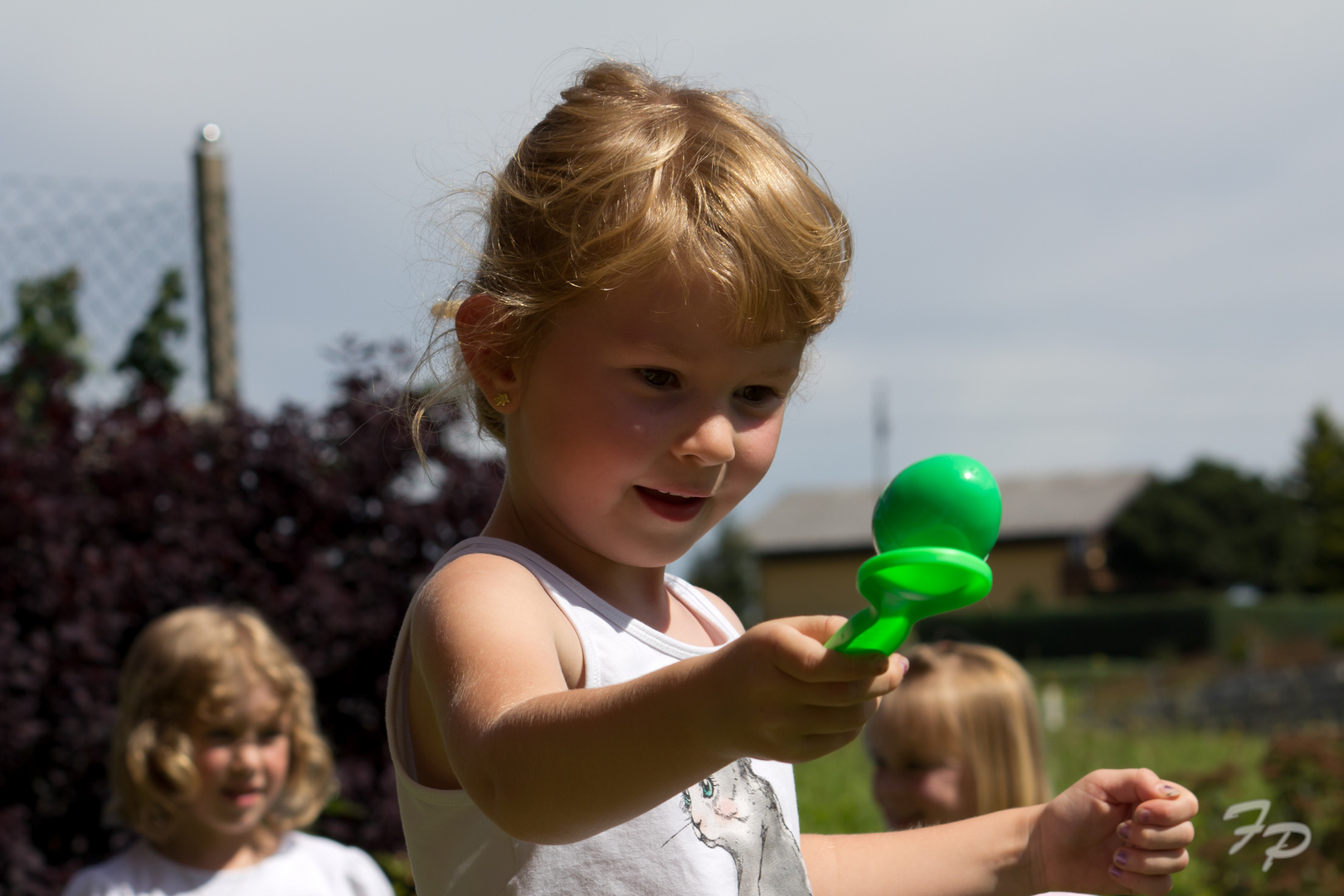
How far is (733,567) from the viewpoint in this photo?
55.1 m

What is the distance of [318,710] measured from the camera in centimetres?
473

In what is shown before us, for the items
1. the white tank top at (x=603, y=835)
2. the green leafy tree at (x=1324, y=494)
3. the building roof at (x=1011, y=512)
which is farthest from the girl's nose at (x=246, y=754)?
the green leafy tree at (x=1324, y=494)

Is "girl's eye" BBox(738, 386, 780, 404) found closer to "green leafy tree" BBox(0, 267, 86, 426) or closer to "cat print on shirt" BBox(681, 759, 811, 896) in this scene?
"cat print on shirt" BBox(681, 759, 811, 896)

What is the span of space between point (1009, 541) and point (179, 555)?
55265 millimetres

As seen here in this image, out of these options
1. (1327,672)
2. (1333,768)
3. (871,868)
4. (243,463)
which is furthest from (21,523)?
(1327,672)

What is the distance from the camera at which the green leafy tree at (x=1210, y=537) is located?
181ft

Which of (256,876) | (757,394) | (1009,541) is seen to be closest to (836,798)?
(256,876)

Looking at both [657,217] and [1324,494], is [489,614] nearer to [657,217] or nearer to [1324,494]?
[657,217]

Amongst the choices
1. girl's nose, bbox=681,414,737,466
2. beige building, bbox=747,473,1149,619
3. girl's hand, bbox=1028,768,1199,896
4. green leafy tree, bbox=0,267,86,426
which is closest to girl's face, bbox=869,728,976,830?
girl's hand, bbox=1028,768,1199,896

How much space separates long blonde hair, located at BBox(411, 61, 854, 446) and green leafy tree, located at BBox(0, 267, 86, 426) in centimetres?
408

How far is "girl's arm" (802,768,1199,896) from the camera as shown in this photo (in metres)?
1.48

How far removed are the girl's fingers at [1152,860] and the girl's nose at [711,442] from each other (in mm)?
711

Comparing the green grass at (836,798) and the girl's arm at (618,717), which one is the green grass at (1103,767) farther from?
the girl's arm at (618,717)

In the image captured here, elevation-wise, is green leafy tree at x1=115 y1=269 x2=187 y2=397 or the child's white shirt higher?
green leafy tree at x1=115 y1=269 x2=187 y2=397
